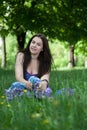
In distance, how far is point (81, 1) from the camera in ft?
82.6

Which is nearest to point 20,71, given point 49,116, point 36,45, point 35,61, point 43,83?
point 35,61

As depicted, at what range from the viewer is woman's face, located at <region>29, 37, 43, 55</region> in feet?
23.3

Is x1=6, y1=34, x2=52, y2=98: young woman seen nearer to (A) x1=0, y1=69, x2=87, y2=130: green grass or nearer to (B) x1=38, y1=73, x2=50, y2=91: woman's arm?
(B) x1=38, y1=73, x2=50, y2=91: woman's arm

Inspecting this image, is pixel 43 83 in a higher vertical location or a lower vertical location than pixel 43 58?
lower

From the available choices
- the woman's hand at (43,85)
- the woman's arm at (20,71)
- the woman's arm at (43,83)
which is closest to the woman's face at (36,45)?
the woman's arm at (20,71)

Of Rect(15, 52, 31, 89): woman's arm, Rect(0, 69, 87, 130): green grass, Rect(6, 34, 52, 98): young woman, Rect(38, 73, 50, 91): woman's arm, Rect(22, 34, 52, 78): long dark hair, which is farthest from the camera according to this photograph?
Rect(22, 34, 52, 78): long dark hair

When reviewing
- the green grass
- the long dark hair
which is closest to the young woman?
the long dark hair

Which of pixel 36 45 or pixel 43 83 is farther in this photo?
pixel 36 45

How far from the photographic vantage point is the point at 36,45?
7.12 m

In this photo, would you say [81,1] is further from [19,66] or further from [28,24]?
[19,66]

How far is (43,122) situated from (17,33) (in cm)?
2210

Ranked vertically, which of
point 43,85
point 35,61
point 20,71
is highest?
point 35,61

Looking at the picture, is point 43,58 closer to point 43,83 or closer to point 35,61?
point 35,61

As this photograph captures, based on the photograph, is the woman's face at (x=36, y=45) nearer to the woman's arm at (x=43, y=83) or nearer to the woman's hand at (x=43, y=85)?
the woman's arm at (x=43, y=83)
